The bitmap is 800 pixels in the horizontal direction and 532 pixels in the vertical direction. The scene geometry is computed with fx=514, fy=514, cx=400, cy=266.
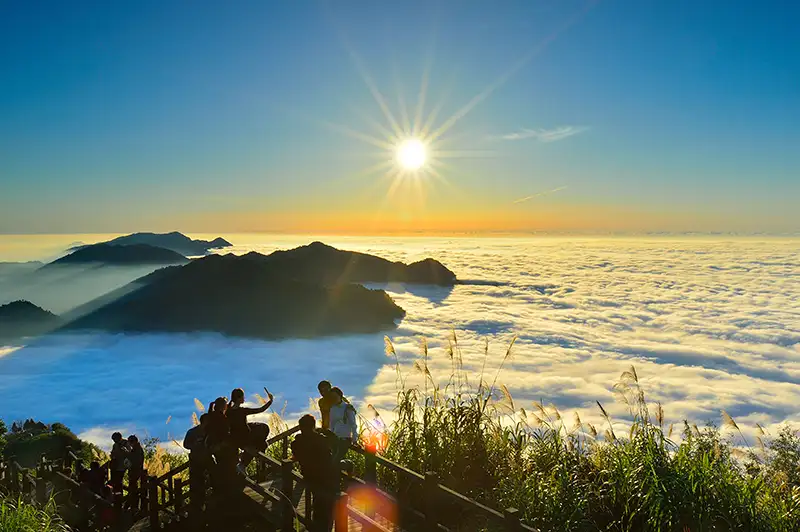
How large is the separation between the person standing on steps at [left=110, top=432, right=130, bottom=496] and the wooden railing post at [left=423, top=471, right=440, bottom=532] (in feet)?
20.2

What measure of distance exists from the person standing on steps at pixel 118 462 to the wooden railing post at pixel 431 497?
615cm

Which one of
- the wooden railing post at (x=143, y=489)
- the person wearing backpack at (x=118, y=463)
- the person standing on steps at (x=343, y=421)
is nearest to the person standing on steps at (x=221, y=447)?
the person standing on steps at (x=343, y=421)

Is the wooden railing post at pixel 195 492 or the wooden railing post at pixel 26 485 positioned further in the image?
the wooden railing post at pixel 26 485

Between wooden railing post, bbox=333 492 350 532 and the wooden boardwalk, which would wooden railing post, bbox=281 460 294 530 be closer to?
the wooden boardwalk

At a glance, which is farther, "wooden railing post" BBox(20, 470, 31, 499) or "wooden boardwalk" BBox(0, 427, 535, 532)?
"wooden railing post" BBox(20, 470, 31, 499)

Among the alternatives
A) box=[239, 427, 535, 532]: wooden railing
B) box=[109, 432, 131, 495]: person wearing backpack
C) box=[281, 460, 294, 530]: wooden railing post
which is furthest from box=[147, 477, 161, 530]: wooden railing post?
box=[281, 460, 294, 530]: wooden railing post

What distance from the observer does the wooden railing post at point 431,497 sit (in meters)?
6.84

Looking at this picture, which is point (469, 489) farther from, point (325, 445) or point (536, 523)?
point (325, 445)

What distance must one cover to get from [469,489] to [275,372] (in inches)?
7819

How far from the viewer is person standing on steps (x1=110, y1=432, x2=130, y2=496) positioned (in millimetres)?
9727

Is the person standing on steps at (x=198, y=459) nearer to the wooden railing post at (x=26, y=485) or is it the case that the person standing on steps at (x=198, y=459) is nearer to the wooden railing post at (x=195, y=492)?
the wooden railing post at (x=195, y=492)

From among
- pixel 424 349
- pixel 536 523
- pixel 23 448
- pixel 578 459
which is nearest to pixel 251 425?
pixel 424 349

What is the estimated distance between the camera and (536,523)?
23.7 ft

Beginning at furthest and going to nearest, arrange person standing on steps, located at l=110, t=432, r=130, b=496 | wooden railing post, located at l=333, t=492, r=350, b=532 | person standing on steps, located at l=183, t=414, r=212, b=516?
person standing on steps, located at l=110, t=432, r=130, b=496 < person standing on steps, located at l=183, t=414, r=212, b=516 < wooden railing post, located at l=333, t=492, r=350, b=532
